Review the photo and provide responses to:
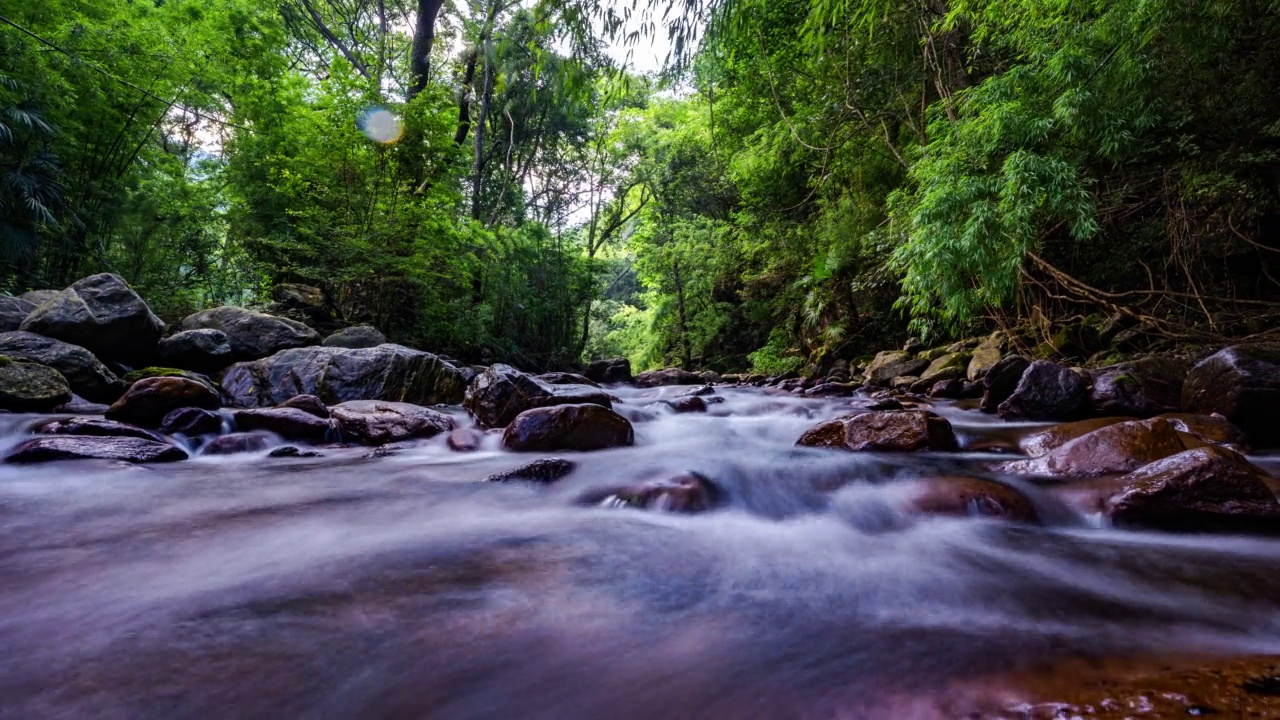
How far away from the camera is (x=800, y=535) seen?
9.21 feet

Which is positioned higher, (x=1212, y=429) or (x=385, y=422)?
(x=385, y=422)

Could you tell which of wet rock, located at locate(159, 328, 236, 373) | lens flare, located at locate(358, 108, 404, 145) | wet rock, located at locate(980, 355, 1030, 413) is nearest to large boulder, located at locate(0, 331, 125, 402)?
wet rock, located at locate(159, 328, 236, 373)

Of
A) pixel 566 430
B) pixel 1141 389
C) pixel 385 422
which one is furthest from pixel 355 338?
pixel 1141 389

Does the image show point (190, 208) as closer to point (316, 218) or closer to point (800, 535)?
point (316, 218)

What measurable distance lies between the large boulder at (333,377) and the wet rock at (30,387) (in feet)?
4.45

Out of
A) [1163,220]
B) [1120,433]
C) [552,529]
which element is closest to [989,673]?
[552,529]

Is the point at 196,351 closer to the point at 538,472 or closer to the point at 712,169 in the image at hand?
the point at 538,472

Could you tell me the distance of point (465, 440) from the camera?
15.7ft

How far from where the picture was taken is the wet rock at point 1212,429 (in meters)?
3.65

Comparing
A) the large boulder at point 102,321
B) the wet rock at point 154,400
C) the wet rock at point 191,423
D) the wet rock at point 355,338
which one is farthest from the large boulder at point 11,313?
the wet rock at point 191,423

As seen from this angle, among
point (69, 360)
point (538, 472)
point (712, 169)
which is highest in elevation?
point (712, 169)

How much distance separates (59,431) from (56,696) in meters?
3.96

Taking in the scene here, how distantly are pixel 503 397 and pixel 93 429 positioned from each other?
3.06 metres

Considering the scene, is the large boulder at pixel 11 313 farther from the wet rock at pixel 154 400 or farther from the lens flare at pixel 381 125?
the lens flare at pixel 381 125
